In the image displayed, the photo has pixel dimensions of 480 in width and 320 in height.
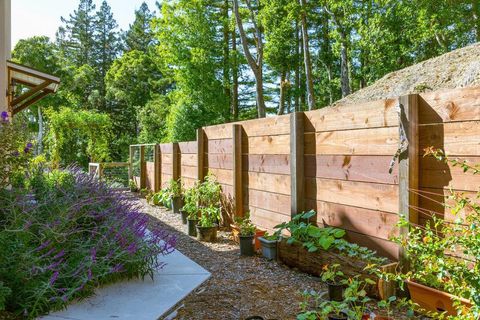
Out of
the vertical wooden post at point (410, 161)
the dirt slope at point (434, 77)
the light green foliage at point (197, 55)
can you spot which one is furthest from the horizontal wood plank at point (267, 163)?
the light green foliage at point (197, 55)

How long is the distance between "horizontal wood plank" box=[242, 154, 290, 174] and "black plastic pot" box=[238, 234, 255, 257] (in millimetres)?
821

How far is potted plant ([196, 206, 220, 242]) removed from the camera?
5188mm

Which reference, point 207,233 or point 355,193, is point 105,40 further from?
point 355,193

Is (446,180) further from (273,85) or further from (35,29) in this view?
(35,29)

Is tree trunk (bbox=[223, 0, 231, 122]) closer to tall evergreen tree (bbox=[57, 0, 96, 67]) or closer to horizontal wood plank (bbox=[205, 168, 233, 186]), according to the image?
horizontal wood plank (bbox=[205, 168, 233, 186])

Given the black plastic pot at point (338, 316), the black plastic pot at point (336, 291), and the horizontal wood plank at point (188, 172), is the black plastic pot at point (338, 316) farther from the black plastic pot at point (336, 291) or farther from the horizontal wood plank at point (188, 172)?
the horizontal wood plank at point (188, 172)

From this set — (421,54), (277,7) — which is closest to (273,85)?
(277,7)

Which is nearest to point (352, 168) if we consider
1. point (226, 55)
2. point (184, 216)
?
point (184, 216)

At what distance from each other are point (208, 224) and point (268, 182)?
1215 mm

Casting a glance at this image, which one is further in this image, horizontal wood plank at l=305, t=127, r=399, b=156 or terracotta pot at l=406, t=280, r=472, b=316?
horizontal wood plank at l=305, t=127, r=399, b=156

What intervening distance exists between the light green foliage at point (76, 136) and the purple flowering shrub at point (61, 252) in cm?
1127

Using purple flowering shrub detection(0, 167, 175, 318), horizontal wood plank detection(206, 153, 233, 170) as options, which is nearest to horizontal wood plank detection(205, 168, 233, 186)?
horizontal wood plank detection(206, 153, 233, 170)

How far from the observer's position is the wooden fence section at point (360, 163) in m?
2.59

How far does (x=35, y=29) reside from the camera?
74.3ft
